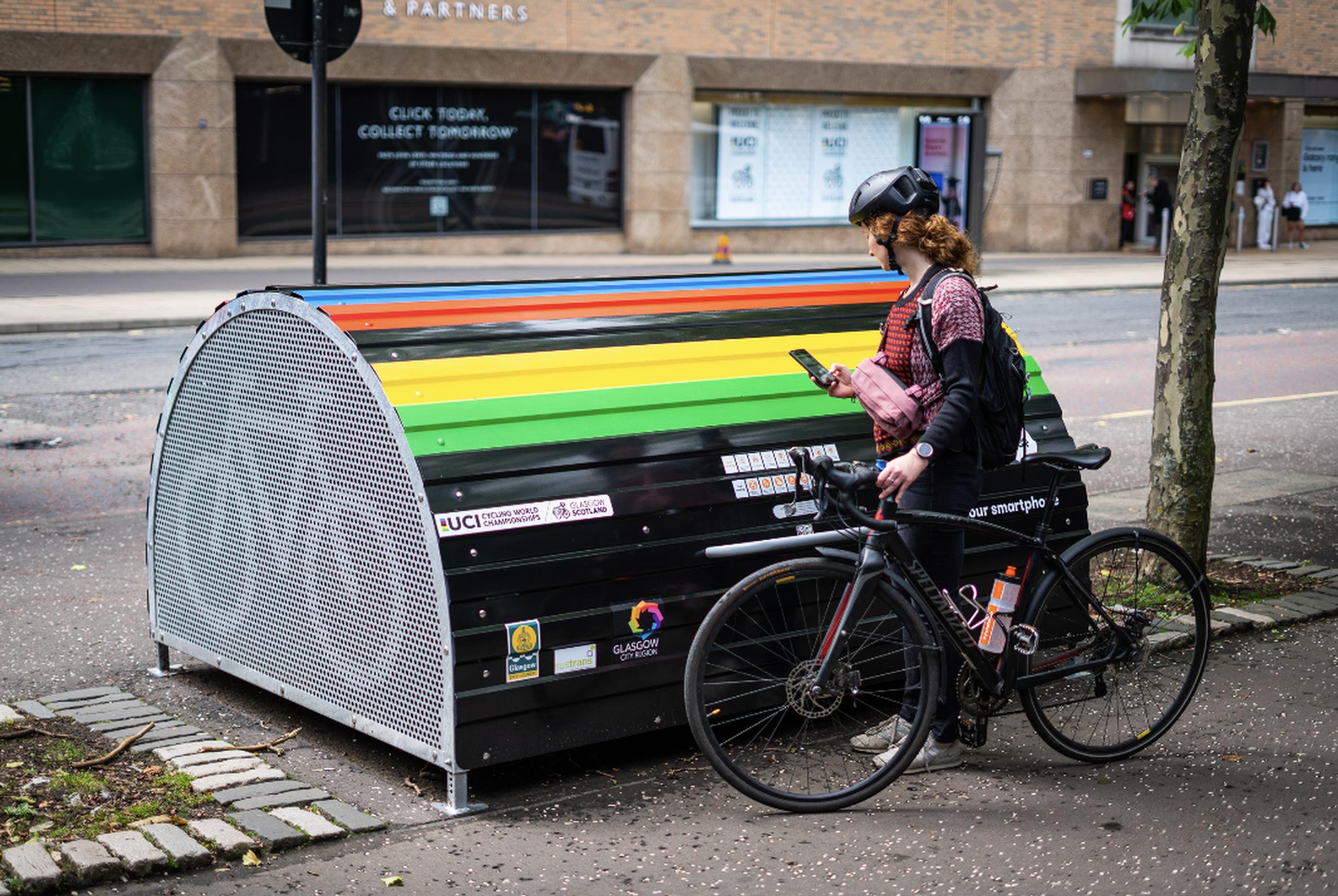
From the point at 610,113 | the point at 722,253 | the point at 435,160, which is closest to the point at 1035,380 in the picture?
the point at 722,253

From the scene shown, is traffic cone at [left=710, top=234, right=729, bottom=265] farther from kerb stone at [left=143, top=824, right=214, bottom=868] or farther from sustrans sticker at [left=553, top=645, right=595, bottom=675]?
kerb stone at [left=143, top=824, right=214, bottom=868]

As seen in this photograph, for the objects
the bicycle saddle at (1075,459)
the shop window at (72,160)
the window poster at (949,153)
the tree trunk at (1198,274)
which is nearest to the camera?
the bicycle saddle at (1075,459)

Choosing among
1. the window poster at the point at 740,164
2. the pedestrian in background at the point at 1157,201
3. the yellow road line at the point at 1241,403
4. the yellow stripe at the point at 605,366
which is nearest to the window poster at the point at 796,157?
the window poster at the point at 740,164

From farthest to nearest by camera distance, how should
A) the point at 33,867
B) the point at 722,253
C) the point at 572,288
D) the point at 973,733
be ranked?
the point at 722,253
the point at 572,288
the point at 973,733
the point at 33,867

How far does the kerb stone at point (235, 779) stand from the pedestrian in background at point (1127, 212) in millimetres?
33280

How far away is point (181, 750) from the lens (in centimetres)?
480

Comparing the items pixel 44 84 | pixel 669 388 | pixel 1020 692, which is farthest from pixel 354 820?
pixel 44 84

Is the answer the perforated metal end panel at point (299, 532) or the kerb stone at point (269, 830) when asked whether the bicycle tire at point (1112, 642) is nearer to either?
the perforated metal end panel at point (299, 532)

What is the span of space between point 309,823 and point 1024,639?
2.21 meters

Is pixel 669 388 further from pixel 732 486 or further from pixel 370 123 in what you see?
pixel 370 123

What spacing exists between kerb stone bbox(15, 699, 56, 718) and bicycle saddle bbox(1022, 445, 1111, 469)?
330 cm

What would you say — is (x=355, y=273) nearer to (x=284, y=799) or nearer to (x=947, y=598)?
(x=284, y=799)

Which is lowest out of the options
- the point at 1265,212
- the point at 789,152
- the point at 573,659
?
the point at 573,659

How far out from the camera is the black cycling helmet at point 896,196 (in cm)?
461
